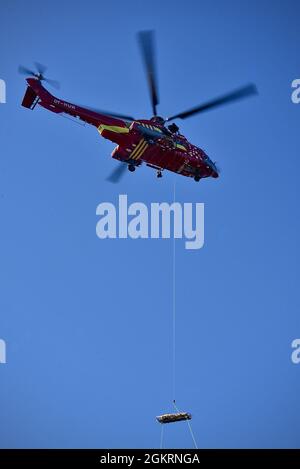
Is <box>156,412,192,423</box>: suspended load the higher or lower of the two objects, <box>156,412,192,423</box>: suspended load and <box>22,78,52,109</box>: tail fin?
the lower

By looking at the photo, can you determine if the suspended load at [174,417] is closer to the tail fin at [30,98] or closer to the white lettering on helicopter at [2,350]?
the white lettering on helicopter at [2,350]

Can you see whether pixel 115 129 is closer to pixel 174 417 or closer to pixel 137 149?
pixel 137 149

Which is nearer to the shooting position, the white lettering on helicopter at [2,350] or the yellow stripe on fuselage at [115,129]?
the yellow stripe on fuselage at [115,129]

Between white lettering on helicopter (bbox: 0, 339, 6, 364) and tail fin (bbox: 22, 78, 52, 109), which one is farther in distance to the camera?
white lettering on helicopter (bbox: 0, 339, 6, 364)

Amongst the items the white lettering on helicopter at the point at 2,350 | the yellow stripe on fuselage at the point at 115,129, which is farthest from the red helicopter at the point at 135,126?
the white lettering on helicopter at the point at 2,350

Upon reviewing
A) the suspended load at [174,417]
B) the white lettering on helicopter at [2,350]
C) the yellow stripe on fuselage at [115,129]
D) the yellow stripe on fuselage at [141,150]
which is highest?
the yellow stripe on fuselage at [115,129]

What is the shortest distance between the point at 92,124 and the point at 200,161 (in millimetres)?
3150

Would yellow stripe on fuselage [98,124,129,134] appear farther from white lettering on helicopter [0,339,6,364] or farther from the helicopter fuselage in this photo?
white lettering on helicopter [0,339,6,364]

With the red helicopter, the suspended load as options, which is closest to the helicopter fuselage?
the red helicopter

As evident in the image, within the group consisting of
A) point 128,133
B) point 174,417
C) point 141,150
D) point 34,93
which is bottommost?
point 174,417

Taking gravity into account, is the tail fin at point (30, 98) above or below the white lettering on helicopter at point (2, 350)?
above

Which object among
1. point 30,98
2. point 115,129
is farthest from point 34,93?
point 115,129

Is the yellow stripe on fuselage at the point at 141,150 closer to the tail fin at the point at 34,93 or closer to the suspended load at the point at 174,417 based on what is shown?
the tail fin at the point at 34,93
